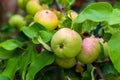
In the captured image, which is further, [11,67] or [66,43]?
[11,67]

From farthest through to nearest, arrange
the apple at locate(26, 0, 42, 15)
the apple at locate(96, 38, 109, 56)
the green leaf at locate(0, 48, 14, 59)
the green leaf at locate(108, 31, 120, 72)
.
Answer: the apple at locate(26, 0, 42, 15) < the green leaf at locate(0, 48, 14, 59) < the apple at locate(96, 38, 109, 56) < the green leaf at locate(108, 31, 120, 72)

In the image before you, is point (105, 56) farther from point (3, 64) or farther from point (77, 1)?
point (77, 1)

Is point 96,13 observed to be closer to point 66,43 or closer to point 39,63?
point 66,43

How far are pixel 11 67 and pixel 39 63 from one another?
133 mm

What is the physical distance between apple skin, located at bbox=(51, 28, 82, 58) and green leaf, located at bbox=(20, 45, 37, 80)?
0.39 ft

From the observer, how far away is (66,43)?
0.95 m

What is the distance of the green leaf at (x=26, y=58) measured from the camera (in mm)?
1034

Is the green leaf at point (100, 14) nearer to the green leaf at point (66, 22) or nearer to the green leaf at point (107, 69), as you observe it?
the green leaf at point (66, 22)

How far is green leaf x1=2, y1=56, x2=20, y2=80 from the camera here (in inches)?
42.8

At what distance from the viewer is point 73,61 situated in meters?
1.01

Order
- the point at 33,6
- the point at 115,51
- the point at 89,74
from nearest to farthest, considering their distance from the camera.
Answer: the point at 115,51, the point at 89,74, the point at 33,6

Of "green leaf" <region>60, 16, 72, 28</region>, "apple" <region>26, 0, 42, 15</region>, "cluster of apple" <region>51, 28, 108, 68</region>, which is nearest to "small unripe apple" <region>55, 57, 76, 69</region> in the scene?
"cluster of apple" <region>51, 28, 108, 68</region>

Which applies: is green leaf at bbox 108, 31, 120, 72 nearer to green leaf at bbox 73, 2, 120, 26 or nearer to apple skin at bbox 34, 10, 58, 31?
green leaf at bbox 73, 2, 120, 26

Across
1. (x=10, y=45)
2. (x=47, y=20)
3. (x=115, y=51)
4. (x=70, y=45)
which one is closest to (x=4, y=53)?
(x=10, y=45)
